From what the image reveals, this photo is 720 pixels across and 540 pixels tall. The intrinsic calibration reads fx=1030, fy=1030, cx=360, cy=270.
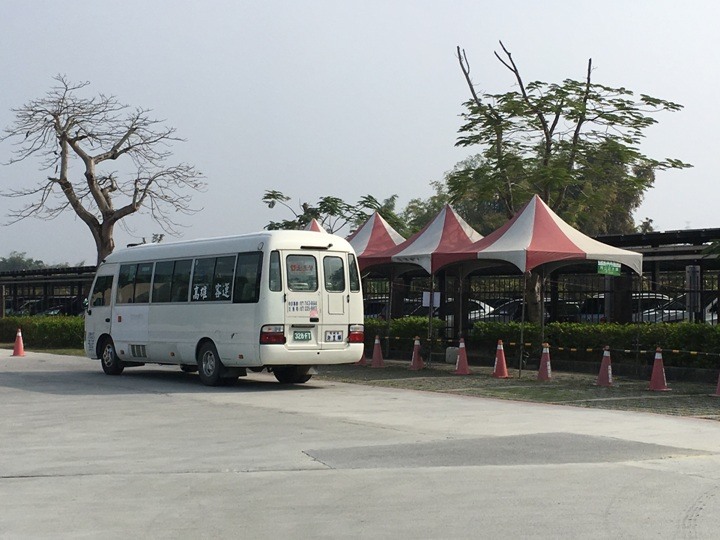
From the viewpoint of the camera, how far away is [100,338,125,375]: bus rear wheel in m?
22.4

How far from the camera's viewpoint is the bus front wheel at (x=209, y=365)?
19.2 meters

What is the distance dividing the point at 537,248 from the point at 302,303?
582 centimetres

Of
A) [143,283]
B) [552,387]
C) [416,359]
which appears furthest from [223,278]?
[552,387]

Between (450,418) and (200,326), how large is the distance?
22.6 ft

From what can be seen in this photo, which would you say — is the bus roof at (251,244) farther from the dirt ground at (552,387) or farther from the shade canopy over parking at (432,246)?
the shade canopy over parking at (432,246)

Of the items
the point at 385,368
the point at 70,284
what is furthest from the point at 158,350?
the point at 70,284

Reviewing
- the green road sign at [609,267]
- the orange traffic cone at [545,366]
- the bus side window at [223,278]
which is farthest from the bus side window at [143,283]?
the green road sign at [609,267]

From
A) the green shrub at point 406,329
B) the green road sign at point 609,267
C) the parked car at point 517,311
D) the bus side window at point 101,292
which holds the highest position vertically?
the green road sign at point 609,267

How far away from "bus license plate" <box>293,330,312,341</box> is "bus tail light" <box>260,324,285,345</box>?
0.91 ft

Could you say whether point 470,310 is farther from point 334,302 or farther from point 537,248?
point 334,302

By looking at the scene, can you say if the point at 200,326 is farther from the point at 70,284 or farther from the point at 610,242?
the point at 70,284

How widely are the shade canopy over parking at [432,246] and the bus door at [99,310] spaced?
670 centimetres

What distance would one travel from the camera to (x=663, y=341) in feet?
70.3

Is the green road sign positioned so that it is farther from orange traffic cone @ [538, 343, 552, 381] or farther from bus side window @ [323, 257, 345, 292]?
bus side window @ [323, 257, 345, 292]
